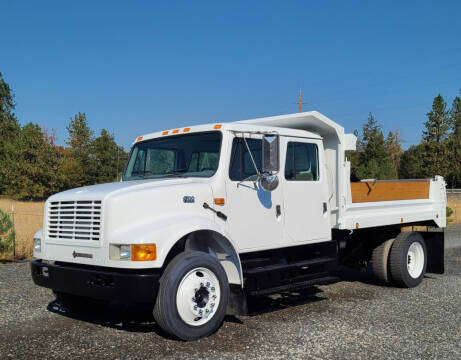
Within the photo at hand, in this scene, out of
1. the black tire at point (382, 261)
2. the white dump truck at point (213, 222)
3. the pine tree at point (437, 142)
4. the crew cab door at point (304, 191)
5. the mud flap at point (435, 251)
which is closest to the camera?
the white dump truck at point (213, 222)

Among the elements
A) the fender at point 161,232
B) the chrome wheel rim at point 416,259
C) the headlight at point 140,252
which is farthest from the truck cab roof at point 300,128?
the chrome wheel rim at point 416,259

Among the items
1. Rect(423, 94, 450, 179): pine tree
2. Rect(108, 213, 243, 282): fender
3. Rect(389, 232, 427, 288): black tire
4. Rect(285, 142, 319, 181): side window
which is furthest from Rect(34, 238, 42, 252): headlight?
Rect(423, 94, 450, 179): pine tree

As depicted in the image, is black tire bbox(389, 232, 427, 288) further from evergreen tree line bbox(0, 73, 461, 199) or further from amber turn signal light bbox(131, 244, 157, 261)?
evergreen tree line bbox(0, 73, 461, 199)

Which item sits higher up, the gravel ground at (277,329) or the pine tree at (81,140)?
the pine tree at (81,140)

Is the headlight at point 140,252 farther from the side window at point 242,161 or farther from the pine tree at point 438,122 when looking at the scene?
the pine tree at point 438,122

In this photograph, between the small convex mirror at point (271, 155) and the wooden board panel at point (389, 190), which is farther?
the wooden board panel at point (389, 190)

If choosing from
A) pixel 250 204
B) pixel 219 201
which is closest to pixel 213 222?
pixel 219 201

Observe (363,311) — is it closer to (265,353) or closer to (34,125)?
(265,353)

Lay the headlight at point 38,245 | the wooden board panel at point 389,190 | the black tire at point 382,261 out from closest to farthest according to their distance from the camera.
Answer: the headlight at point 38,245 < the wooden board panel at point 389,190 < the black tire at point 382,261

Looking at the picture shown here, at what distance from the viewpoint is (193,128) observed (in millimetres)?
6438

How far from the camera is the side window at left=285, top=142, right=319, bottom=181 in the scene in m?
6.73

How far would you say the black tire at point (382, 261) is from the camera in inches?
332

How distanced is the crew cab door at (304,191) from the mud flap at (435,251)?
2.93 meters

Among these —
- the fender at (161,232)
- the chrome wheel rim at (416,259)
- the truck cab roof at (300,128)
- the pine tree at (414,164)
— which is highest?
the pine tree at (414,164)
